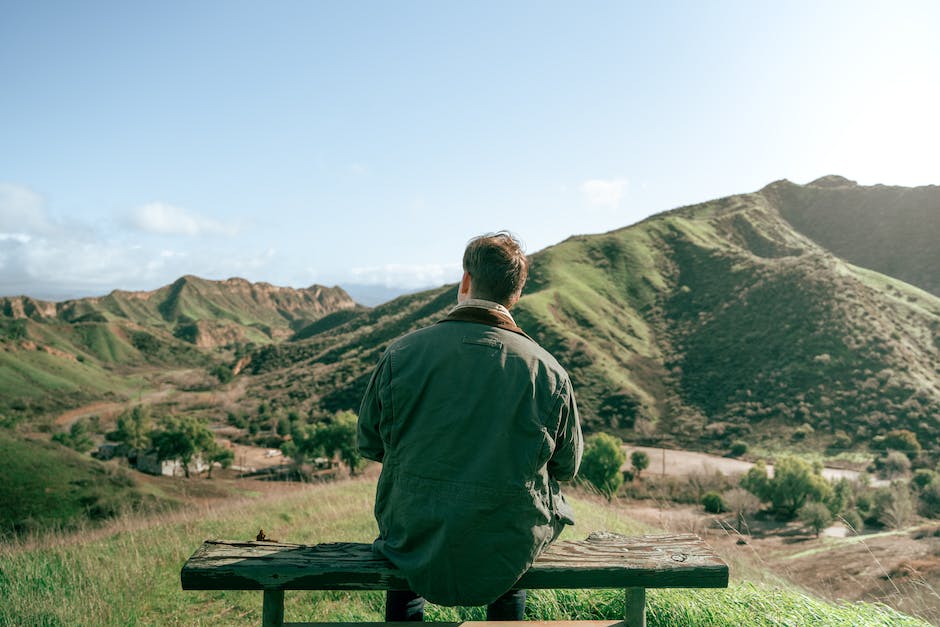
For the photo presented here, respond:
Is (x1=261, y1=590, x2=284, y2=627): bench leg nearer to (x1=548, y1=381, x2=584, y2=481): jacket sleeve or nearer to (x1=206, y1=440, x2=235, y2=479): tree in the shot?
(x1=548, y1=381, x2=584, y2=481): jacket sleeve

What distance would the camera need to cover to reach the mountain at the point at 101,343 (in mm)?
73750

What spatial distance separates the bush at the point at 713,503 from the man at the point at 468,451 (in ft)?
104

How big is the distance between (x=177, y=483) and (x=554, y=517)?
1502 inches

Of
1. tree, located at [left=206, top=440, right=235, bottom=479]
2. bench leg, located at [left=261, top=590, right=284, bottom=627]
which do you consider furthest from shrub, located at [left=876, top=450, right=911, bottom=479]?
tree, located at [left=206, top=440, right=235, bottom=479]

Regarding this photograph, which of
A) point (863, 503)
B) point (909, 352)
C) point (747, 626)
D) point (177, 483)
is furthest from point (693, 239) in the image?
point (747, 626)

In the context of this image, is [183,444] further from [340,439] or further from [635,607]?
[635,607]

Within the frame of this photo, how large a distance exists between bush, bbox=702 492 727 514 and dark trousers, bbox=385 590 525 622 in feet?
102

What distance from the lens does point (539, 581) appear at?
2.33 metres

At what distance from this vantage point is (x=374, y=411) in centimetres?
234

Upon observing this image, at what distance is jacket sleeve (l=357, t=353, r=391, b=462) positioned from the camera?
2.23 m

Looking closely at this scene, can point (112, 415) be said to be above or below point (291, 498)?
below

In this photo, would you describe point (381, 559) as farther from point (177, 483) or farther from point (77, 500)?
point (177, 483)

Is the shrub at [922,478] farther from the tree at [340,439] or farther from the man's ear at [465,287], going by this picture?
the man's ear at [465,287]

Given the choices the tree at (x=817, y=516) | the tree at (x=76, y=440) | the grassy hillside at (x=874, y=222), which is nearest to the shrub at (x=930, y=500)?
the tree at (x=817, y=516)
